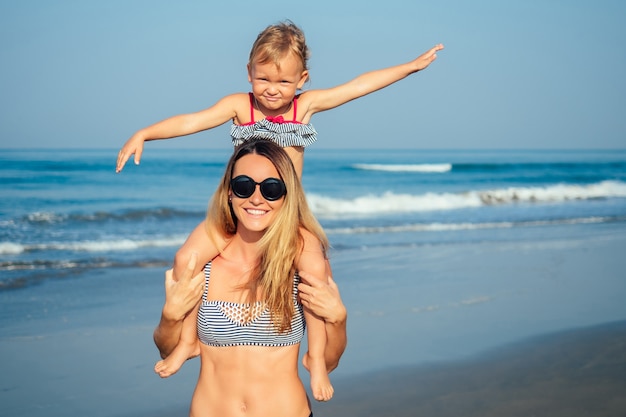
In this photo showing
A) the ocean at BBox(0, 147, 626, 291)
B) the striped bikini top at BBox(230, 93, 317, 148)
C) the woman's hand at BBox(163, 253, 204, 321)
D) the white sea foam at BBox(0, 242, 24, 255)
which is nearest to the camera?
the woman's hand at BBox(163, 253, 204, 321)

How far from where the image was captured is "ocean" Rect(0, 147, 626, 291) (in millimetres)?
12211

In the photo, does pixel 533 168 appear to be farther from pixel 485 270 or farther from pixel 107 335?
pixel 107 335

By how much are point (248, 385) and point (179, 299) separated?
446 millimetres

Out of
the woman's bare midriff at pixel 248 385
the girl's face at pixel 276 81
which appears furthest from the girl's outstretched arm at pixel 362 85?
the woman's bare midriff at pixel 248 385

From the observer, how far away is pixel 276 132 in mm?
4078

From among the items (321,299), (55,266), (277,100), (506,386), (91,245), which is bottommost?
(91,245)

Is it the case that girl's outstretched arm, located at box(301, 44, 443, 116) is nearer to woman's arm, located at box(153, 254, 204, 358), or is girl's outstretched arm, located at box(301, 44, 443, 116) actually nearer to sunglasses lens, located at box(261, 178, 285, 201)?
sunglasses lens, located at box(261, 178, 285, 201)

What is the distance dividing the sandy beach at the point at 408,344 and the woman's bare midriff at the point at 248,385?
7.47 ft

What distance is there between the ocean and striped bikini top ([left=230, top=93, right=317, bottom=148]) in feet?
12.0

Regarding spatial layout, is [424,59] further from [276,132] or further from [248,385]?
[248,385]

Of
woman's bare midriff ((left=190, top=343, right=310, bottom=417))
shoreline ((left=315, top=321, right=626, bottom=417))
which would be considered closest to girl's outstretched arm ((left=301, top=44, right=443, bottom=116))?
woman's bare midriff ((left=190, top=343, right=310, bottom=417))

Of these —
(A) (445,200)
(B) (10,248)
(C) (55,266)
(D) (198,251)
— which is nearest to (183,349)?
Result: (D) (198,251)

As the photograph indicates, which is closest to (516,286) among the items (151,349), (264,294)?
(151,349)

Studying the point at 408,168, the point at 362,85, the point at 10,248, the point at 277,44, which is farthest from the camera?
the point at 408,168
